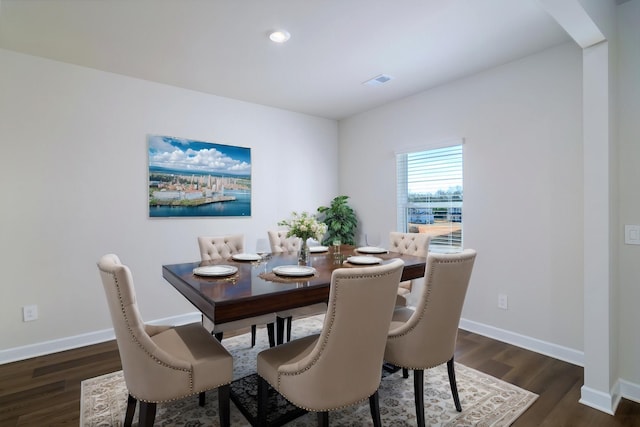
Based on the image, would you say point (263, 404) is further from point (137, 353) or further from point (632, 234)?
point (632, 234)

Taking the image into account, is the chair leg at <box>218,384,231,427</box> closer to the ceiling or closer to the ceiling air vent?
the ceiling

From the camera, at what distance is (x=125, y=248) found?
3369 millimetres

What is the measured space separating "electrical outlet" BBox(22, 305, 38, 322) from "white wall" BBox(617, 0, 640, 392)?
4.78 meters

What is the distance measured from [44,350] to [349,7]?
392 cm

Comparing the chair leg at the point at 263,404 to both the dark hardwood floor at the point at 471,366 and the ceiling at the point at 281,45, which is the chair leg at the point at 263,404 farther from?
the ceiling at the point at 281,45

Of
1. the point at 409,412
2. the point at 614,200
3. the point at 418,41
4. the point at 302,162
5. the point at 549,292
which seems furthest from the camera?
the point at 302,162

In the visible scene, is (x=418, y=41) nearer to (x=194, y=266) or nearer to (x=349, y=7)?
(x=349, y=7)

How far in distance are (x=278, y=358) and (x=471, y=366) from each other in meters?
1.87

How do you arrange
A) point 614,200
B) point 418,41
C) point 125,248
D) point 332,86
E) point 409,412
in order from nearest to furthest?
1. point 409,412
2. point 614,200
3. point 418,41
4. point 125,248
5. point 332,86

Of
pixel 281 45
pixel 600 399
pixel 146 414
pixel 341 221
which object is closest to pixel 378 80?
pixel 281 45

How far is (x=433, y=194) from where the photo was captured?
3887 millimetres

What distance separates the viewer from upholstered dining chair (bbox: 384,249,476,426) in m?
1.75

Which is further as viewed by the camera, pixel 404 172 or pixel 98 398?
pixel 404 172

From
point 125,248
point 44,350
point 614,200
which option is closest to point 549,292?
point 614,200
